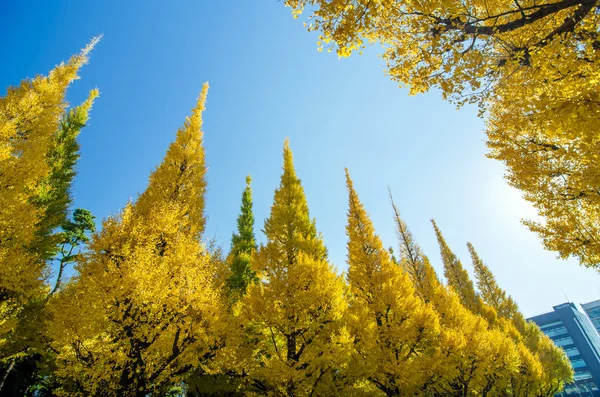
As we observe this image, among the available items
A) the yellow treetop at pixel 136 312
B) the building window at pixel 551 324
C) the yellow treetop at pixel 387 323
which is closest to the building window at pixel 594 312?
the building window at pixel 551 324

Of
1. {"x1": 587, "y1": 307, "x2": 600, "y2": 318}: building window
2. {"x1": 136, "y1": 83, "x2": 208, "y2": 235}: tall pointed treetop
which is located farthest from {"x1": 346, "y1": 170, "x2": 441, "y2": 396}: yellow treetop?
{"x1": 587, "y1": 307, "x2": 600, "y2": 318}: building window

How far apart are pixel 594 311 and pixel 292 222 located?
320 feet

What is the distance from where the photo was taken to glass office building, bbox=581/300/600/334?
66.1m

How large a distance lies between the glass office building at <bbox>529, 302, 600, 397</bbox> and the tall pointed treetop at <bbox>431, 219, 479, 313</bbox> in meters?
42.6

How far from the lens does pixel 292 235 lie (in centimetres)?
1127

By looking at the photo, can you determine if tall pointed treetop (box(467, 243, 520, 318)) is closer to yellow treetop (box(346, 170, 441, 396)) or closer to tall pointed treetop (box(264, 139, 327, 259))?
yellow treetop (box(346, 170, 441, 396))

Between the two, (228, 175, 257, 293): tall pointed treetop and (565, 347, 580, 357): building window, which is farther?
(565, 347, 580, 357): building window

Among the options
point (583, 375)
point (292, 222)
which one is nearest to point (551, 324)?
point (583, 375)

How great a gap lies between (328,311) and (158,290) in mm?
5408

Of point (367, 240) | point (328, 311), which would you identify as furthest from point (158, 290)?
point (367, 240)

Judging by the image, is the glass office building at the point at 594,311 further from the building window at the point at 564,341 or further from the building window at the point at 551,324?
the building window at the point at 564,341

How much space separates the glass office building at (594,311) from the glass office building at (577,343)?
2.27 m

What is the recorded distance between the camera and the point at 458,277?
2834cm

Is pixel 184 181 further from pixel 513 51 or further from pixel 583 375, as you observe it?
pixel 583 375
